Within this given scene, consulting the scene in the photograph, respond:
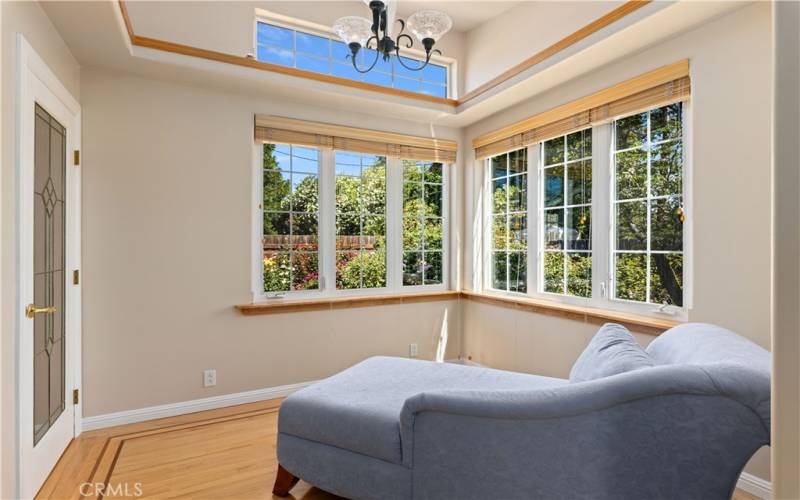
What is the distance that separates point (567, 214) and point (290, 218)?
2186 mm

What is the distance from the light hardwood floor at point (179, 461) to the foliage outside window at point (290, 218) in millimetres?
1077


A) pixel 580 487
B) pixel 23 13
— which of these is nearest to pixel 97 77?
pixel 23 13

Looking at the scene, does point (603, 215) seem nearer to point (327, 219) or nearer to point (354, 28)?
point (354, 28)

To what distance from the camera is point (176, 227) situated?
122 inches

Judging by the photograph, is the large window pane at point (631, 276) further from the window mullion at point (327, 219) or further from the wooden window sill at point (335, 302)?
the window mullion at point (327, 219)

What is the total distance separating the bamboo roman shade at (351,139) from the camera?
341 centimetres

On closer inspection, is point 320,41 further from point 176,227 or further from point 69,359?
point 69,359

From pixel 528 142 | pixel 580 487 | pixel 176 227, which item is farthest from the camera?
pixel 528 142

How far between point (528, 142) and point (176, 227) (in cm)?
279

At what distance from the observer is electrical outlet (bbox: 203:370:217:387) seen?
3.18 m

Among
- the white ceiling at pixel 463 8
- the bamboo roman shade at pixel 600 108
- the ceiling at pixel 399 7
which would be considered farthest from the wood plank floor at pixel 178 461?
the white ceiling at pixel 463 8

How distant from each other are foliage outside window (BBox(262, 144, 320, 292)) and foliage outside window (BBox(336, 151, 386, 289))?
22cm

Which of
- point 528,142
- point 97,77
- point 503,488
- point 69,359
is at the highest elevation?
point 97,77

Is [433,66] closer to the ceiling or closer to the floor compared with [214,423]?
closer to the ceiling
